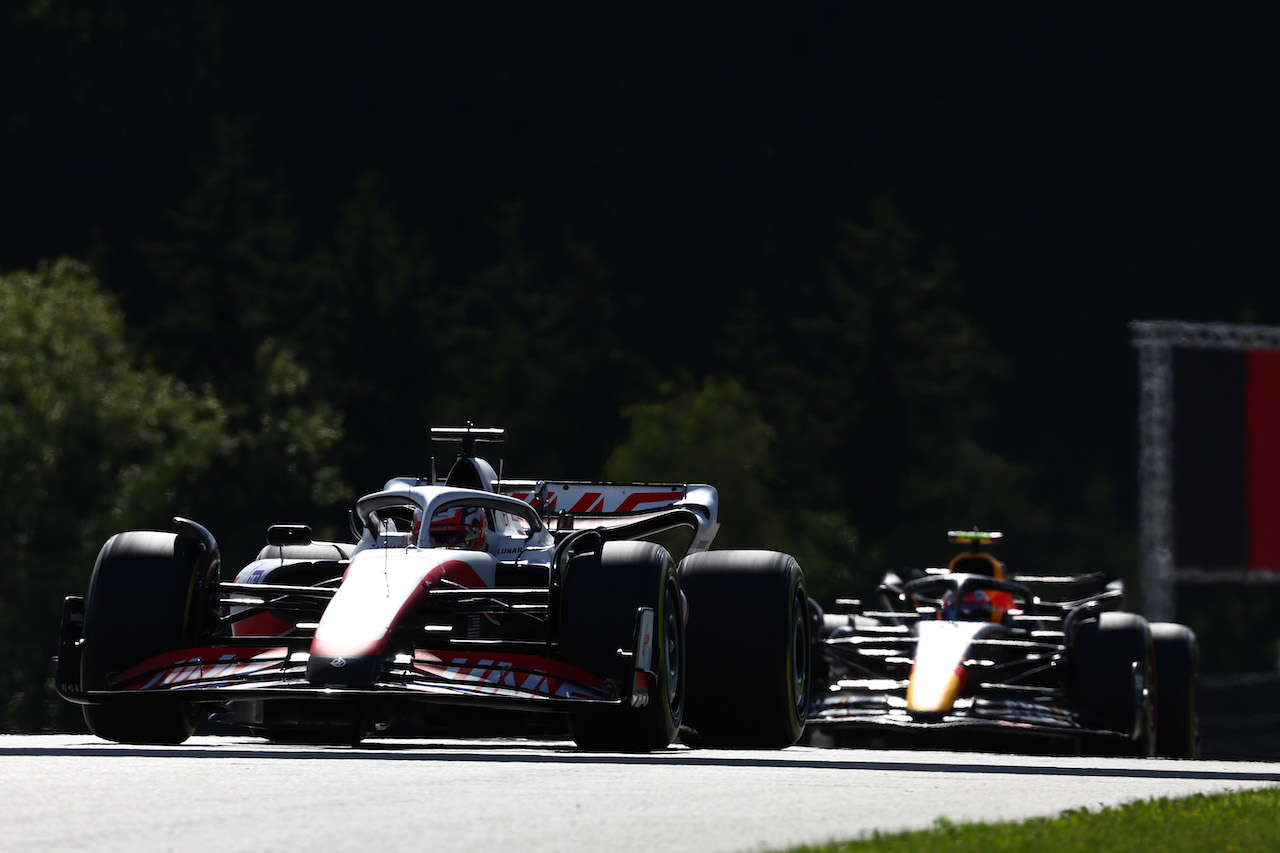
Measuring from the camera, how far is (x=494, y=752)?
1271 centimetres

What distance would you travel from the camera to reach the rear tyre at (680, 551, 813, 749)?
13469 mm

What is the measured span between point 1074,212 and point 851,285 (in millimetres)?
7521

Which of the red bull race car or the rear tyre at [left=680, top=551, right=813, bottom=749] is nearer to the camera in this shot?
the rear tyre at [left=680, top=551, right=813, bottom=749]

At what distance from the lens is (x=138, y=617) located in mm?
12414

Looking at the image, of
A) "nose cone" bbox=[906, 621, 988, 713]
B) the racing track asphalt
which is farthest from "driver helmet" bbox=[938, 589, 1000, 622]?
the racing track asphalt

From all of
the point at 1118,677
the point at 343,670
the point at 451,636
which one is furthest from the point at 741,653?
the point at 1118,677

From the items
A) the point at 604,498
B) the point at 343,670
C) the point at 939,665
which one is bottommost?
the point at 939,665

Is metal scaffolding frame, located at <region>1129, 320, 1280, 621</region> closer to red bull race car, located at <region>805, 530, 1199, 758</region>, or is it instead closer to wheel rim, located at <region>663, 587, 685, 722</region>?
red bull race car, located at <region>805, 530, 1199, 758</region>

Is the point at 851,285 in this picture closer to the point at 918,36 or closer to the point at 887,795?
the point at 918,36

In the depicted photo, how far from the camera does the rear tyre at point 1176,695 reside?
19.1 m

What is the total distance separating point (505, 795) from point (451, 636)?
3230 millimetres

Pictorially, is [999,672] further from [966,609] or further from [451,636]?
[451,636]

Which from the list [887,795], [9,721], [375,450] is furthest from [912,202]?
[887,795]

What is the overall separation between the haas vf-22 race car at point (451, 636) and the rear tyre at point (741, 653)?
0.01 m
